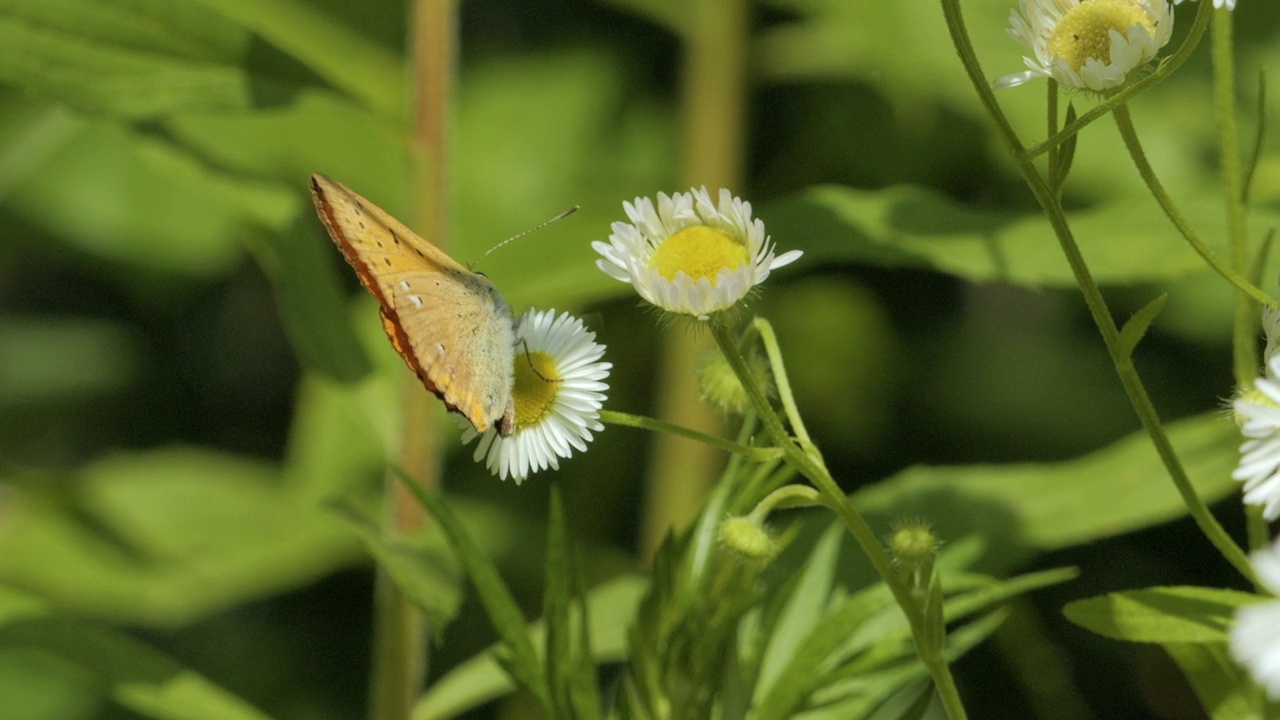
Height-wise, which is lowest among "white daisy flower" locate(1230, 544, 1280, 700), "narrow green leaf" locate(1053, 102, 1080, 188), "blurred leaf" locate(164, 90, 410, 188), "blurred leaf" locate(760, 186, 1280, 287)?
"white daisy flower" locate(1230, 544, 1280, 700)

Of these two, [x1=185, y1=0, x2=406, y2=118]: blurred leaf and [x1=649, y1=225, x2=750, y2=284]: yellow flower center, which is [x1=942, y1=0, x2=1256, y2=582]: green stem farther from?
[x1=185, y1=0, x2=406, y2=118]: blurred leaf

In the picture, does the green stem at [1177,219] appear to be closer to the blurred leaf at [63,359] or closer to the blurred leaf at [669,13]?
the blurred leaf at [669,13]

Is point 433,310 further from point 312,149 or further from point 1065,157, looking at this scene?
point 312,149

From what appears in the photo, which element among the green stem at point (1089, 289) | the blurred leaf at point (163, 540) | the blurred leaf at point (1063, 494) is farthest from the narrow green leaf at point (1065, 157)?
the blurred leaf at point (163, 540)

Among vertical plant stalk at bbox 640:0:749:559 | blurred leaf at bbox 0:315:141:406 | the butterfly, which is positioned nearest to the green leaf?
the butterfly

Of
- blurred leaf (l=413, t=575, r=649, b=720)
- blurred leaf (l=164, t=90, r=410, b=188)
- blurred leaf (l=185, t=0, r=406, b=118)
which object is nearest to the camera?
blurred leaf (l=413, t=575, r=649, b=720)

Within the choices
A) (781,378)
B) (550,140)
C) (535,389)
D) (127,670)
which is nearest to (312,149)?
(550,140)
